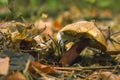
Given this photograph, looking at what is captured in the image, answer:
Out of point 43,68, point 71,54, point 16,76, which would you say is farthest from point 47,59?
point 16,76

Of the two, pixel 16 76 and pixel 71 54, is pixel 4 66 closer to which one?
pixel 16 76

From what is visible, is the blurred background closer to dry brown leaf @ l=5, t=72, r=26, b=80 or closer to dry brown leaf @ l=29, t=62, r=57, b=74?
dry brown leaf @ l=29, t=62, r=57, b=74

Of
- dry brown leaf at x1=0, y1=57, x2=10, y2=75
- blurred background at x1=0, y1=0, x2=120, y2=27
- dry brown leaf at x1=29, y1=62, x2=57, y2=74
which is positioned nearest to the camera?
dry brown leaf at x1=0, y1=57, x2=10, y2=75

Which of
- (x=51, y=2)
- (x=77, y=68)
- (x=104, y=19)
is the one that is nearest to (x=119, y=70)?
(x=77, y=68)

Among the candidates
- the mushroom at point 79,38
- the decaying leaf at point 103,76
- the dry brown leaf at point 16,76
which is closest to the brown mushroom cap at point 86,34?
the mushroom at point 79,38

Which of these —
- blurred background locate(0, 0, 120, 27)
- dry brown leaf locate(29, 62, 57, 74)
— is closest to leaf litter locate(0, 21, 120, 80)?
dry brown leaf locate(29, 62, 57, 74)

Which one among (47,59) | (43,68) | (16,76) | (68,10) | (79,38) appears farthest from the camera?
(68,10)
